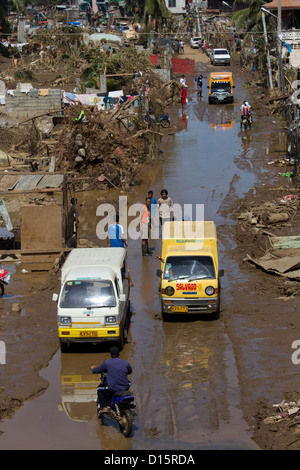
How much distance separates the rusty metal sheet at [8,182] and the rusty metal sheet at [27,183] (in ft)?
0.42

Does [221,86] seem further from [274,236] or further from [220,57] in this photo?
[274,236]

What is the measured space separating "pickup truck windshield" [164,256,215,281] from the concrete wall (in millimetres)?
24585

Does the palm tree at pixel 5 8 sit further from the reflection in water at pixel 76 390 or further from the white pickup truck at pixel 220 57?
the reflection in water at pixel 76 390

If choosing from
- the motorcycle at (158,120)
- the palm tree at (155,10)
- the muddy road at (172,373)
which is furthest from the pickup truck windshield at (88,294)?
the palm tree at (155,10)

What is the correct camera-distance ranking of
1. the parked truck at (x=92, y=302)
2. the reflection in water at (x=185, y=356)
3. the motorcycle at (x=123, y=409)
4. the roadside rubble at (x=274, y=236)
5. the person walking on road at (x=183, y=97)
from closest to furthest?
the motorcycle at (x=123, y=409)
the reflection in water at (x=185, y=356)
the parked truck at (x=92, y=302)
the roadside rubble at (x=274, y=236)
the person walking on road at (x=183, y=97)

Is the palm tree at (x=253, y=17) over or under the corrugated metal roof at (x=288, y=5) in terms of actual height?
under

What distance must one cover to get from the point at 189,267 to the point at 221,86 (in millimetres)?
Result: 35759

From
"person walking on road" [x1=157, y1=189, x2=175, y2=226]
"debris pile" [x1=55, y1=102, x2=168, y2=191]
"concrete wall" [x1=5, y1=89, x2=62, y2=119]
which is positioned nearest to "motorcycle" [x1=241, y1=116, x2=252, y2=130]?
"concrete wall" [x1=5, y1=89, x2=62, y2=119]

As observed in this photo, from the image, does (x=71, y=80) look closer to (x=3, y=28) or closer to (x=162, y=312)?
(x=3, y=28)

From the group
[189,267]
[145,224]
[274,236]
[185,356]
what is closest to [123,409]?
[185,356]

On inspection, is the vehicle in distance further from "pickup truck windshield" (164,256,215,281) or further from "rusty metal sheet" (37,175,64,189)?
"pickup truck windshield" (164,256,215,281)

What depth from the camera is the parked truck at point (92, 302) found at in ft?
44.1

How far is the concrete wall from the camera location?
1516 inches
